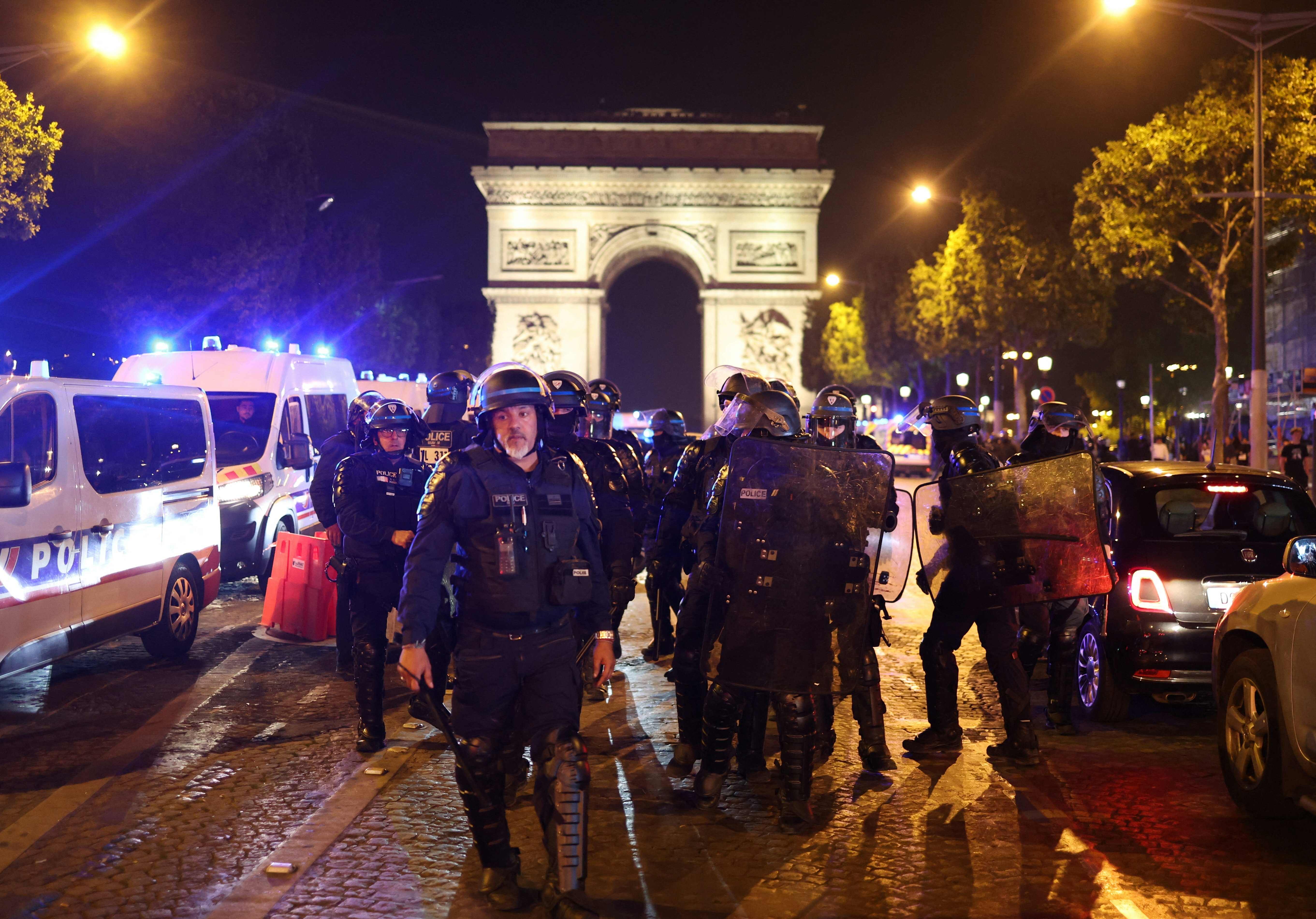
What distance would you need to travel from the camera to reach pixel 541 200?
49.8 m

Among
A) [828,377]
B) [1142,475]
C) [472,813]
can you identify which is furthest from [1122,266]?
[828,377]

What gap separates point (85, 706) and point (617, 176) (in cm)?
4439

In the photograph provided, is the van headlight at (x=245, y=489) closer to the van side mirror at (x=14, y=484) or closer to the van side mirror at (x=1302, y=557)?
the van side mirror at (x=14, y=484)

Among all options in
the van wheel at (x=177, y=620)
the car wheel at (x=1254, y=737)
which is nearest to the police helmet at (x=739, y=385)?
the car wheel at (x=1254, y=737)

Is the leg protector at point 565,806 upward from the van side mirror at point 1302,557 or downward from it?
downward

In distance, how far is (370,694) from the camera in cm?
614

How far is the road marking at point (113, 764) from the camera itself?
4.82 meters

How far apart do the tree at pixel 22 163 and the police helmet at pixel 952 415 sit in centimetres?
1498

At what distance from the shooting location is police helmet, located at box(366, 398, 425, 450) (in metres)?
6.68

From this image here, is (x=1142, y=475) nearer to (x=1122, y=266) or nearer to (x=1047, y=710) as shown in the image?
(x=1047, y=710)

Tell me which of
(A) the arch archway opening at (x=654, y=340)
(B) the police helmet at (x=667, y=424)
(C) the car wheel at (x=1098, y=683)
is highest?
(A) the arch archway opening at (x=654, y=340)

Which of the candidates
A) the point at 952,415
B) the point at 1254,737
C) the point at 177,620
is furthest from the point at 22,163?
the point at 1254,737

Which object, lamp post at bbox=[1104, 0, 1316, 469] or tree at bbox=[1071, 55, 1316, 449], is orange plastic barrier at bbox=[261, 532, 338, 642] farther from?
tree at bbox=[1071, 55, 1316, 449]

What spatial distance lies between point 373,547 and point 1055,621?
3.59 meters
